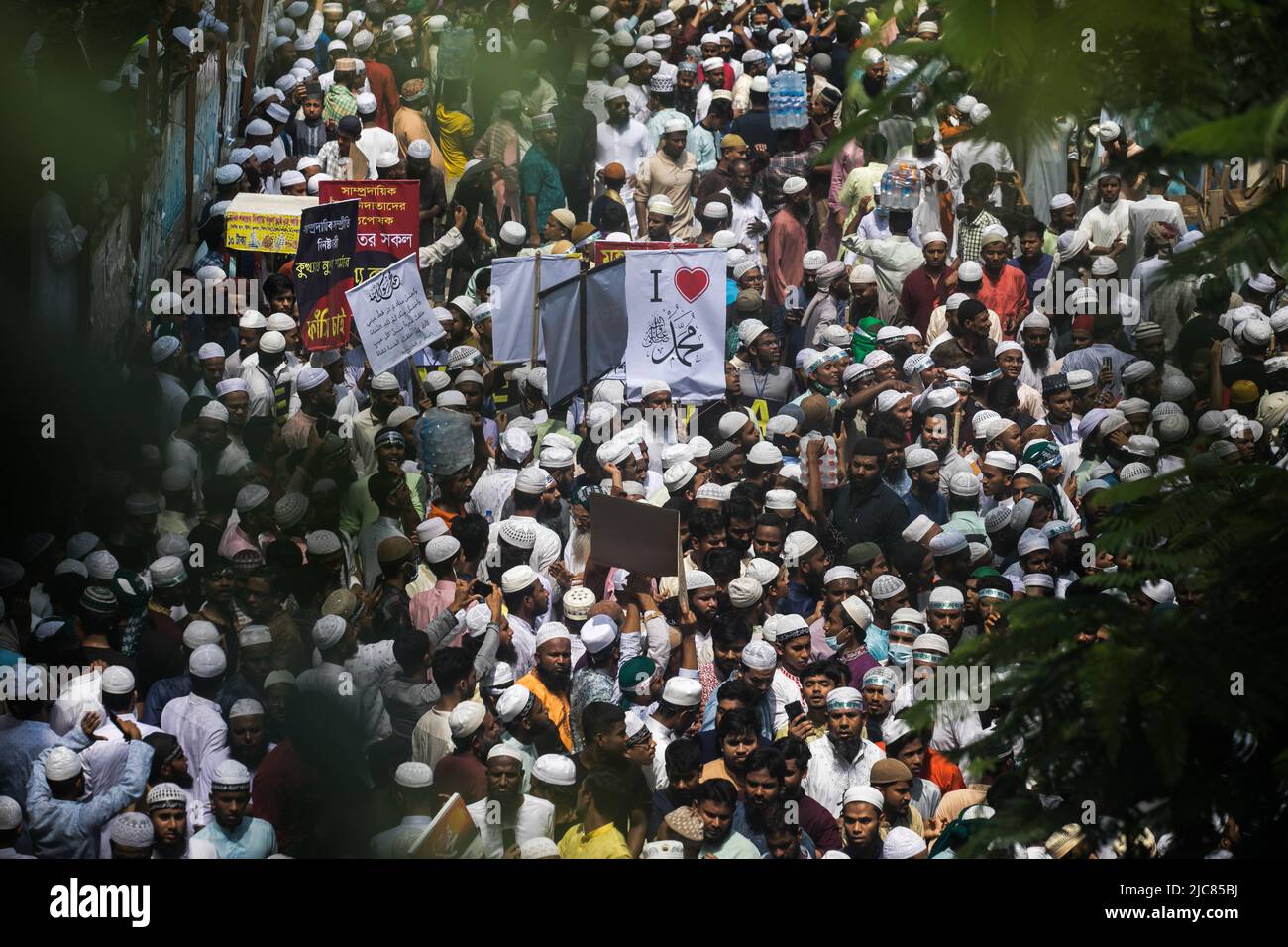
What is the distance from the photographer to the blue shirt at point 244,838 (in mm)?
7754

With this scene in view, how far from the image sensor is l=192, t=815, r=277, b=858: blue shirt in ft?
25.4

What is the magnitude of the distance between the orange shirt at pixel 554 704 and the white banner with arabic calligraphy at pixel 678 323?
3198 millimetres

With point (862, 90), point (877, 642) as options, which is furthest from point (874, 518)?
point (862, 90)

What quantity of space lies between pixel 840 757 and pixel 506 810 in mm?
1576

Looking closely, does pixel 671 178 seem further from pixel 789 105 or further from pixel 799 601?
pixel 799 601

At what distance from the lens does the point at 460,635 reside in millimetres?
9211

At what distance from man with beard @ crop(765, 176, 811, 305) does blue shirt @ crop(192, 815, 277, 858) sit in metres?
6.98

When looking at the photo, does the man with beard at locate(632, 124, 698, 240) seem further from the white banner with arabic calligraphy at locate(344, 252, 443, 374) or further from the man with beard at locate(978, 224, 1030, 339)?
the white banner with arabic calligraphy at locate(344, 252, 443, 374)

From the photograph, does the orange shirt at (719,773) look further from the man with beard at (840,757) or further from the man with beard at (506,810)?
the man with beard at (506,810)

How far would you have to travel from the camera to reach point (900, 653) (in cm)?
905

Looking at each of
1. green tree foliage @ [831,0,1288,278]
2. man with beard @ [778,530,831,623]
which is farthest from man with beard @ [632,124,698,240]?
green tree foliage @ [831,0,1288,278]

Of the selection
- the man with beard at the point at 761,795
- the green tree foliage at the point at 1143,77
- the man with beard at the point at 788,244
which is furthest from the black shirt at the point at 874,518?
the green tree foliage at the point at 1143,77

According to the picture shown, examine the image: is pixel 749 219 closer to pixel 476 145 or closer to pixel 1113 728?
pixel 476 145

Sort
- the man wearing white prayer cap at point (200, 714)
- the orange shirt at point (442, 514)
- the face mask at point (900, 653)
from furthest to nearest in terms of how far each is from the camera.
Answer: the orange shirt at point (442, 514) → the face mask at point (900, 653) → the man wearing white prayer cap at point (200, 714)
